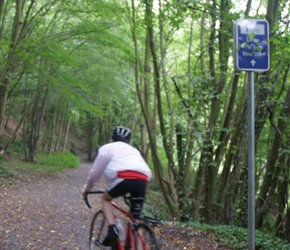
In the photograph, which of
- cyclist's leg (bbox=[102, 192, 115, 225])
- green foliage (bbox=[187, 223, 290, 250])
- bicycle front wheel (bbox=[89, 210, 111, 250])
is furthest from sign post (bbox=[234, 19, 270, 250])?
green foliage (bbox=[187, 223, 290, 250])

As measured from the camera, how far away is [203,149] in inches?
350

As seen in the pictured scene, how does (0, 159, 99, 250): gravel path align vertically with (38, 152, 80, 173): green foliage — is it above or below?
above

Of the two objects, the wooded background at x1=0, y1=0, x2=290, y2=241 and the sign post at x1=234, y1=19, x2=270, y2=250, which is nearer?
the sign post at x1=234, y1=19, x2=270, y2=250

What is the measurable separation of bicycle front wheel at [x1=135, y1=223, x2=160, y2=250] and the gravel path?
2605mm

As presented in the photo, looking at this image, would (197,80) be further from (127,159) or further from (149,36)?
(127,159)

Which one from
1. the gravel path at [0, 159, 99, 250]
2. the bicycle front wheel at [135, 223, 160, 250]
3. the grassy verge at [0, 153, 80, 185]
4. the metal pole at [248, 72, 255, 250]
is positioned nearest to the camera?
the metal pole at [248, 72, 255, 250]

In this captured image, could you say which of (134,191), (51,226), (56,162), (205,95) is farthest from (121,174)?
(56,162)

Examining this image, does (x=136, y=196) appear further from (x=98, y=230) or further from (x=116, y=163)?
(x=98, y=230)

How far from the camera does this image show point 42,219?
8.50 m

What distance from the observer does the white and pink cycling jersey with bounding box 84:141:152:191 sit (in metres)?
4.06

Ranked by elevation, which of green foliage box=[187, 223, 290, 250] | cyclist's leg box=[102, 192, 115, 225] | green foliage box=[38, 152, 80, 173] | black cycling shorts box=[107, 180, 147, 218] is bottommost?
green foliage box=[38, 152, 80, 173]

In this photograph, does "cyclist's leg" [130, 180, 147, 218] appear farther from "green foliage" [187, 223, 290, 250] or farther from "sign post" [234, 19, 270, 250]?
"green foliage" [187, 223, 290, 250]

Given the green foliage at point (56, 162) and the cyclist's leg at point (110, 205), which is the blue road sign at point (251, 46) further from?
the green foliage at point (56, 162)

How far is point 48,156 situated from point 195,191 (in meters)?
17.6
